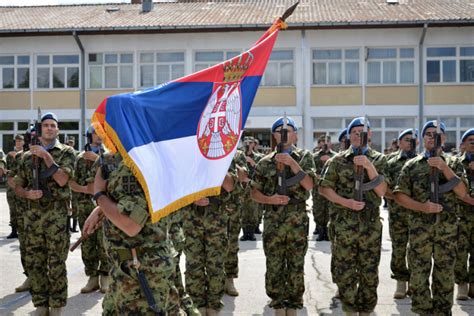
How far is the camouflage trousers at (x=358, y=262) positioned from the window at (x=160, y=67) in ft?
67.1

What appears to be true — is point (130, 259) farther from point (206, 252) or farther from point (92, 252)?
point (92, 252)

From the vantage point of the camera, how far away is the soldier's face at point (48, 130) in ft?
19.5

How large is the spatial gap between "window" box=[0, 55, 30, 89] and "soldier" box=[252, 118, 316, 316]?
918 inches

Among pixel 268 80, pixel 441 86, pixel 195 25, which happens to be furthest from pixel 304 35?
pixel 441 86

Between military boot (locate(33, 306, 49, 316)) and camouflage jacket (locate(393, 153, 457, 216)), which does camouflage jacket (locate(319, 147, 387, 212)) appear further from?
military boot (locate(33, 306, 49, 316))

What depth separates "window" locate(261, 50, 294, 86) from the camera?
2477 cm

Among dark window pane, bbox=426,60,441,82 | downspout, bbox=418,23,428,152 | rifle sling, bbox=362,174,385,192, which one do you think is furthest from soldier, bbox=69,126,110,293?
dark window pane, bbox=426,60,441,82

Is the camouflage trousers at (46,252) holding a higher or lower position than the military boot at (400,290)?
higher

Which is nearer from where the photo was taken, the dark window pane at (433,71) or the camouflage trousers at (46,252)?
the camouflage trousers at (46,252)

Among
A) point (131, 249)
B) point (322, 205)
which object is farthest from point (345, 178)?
point (322, 205)

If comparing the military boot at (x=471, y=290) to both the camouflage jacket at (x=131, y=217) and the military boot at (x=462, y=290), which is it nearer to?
the military boot at (x=462, y=290)

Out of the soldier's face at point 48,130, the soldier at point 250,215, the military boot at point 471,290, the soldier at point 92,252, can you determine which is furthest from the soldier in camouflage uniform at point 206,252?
the soldier at point 250,215

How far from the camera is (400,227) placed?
739 centimetres

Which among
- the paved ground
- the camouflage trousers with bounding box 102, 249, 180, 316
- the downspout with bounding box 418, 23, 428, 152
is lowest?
the paved ground
